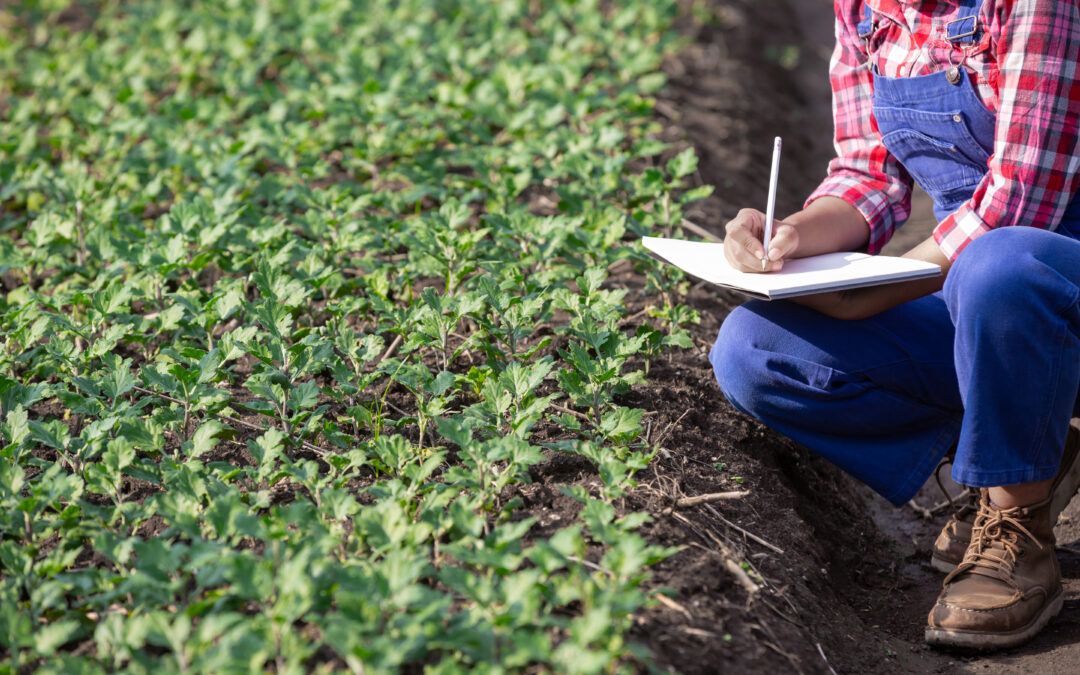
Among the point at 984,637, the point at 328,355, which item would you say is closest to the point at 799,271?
the point at 984,637

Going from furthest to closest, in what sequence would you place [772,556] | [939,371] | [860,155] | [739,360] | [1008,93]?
[860,155] → [739,360] → [939,371] → [772,556] → [1008,93]

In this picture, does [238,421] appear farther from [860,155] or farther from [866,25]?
[866,25]

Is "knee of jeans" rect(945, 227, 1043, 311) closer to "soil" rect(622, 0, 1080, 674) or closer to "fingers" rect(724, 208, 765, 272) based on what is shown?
"fingers" rect(724, 208, 765, 272)

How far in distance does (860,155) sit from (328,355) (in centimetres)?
136

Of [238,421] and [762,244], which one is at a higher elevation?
[762,244]

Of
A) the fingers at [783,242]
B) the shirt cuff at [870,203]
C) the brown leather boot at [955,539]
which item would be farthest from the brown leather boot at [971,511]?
the fingers at [783,242]

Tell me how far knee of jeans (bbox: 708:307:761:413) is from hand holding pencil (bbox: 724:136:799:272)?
19 centimetres

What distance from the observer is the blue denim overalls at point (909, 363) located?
1.97 meters

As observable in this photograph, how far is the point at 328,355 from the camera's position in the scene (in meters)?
2.38

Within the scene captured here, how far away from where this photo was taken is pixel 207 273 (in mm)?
3197

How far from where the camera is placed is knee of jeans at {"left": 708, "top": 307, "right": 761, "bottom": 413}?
2.34 meters

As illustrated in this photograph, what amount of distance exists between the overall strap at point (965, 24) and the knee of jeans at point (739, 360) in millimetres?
730

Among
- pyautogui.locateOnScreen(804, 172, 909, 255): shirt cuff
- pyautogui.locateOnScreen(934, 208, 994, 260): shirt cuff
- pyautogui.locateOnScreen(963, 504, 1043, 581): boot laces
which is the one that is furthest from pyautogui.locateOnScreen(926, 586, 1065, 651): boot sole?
pyautogui.locateOnScreen(804, 172, 909, 255): shirt cuff

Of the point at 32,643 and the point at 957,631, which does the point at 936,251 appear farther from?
the point at 32,643
